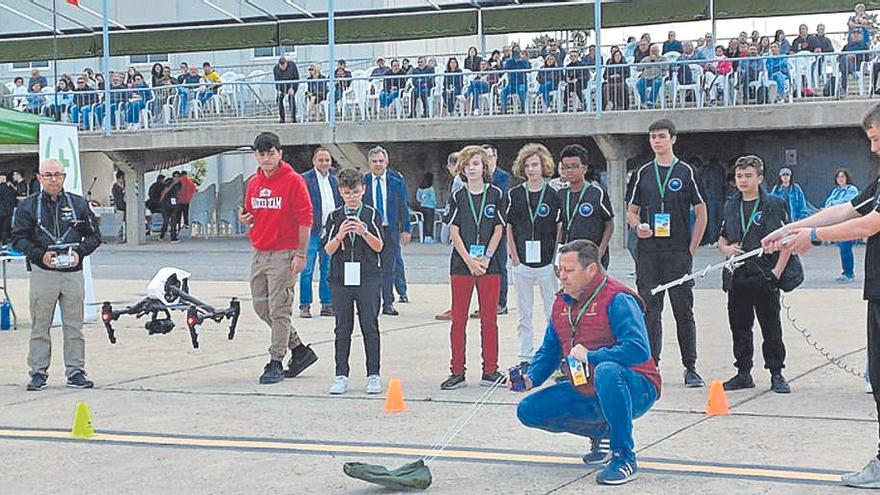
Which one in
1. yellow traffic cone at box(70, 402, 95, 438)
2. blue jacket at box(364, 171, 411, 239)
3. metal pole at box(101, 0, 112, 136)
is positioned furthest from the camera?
metal pole at box(101, 0, 112, 136)

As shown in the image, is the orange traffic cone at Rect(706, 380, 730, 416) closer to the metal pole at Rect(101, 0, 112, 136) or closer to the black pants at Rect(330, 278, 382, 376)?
the black pants at Rect(330, 278, 382, 376)

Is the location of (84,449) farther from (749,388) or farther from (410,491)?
(749,388)

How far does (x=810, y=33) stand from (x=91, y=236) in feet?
56.9

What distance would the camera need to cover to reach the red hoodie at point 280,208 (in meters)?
9.82

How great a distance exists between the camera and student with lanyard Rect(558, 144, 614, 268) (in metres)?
9.41

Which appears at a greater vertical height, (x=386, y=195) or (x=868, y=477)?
(x=386, y=195)

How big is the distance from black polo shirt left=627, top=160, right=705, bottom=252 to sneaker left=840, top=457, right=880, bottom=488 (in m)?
3.23

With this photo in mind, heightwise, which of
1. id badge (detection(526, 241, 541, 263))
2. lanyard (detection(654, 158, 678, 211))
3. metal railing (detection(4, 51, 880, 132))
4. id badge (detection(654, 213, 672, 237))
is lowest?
id badge (detection(526, 241, 541, 263))

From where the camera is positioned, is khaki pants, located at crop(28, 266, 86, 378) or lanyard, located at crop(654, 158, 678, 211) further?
khaki pants, located at crop(28, 266, 86, 378)

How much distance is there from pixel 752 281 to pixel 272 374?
3.69m

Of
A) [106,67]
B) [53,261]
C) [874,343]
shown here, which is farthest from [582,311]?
[106,67]

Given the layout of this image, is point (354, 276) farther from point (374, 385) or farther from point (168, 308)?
point (168, 308)

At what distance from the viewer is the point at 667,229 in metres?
9.12

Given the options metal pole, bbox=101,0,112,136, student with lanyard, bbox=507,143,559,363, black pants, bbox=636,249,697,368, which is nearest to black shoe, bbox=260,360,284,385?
student with lanyard, bbox=507,143,559,363
